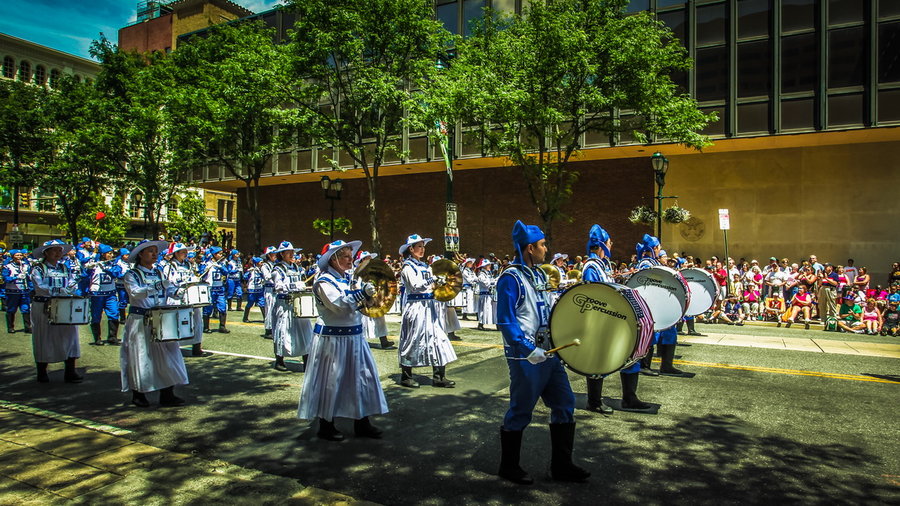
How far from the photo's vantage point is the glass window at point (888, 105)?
21359 mm

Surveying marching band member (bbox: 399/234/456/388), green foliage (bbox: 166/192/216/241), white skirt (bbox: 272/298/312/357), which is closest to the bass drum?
marching band member (bbox: 399/234/456/388)

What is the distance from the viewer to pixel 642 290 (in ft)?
25.3

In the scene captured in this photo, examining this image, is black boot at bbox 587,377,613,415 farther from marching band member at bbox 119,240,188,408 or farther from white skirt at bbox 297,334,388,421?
marching band member at bbox 119,240,188,408

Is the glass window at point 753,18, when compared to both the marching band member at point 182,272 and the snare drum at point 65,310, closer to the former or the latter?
the marching band member at point 182,272

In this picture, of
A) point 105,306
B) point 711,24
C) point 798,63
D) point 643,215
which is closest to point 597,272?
point 105,306

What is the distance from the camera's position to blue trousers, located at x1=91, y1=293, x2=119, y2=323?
13.5 metres

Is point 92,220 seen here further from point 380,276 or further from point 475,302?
point 380,276

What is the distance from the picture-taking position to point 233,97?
2227cm

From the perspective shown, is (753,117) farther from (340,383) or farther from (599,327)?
(340,383)

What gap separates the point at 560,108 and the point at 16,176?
97.8ft

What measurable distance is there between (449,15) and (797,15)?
1477cm

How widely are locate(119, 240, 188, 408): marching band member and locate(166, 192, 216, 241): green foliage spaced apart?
91.5 ft

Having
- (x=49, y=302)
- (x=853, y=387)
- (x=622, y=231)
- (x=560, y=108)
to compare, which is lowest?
(x=853, y=387)

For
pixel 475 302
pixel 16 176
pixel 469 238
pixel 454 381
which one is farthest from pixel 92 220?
pixel 454 381
